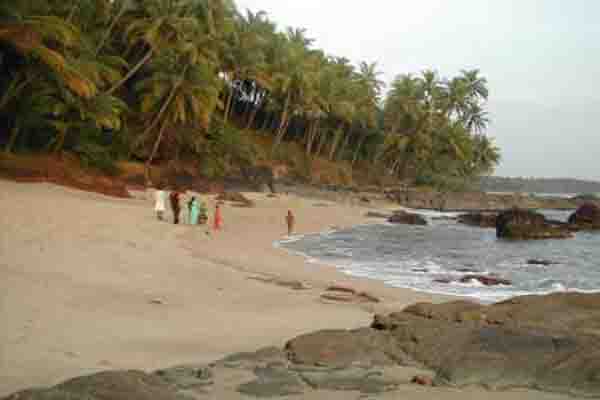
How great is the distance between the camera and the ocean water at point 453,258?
1218 centimetres

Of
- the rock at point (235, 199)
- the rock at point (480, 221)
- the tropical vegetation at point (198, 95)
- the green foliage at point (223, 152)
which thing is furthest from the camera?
the green foliage at point (223, 152)

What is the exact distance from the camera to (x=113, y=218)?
1530cm

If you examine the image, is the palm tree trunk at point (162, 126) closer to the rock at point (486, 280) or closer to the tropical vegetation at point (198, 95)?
the tropical vegetation at point (198, 95)

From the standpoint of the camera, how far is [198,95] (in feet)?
101

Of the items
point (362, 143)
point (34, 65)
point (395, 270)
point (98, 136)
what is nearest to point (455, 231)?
point (395, 270)

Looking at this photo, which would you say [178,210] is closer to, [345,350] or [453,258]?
[453,258]

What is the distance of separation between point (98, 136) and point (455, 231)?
19.0m

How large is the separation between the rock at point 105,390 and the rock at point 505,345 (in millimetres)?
1846

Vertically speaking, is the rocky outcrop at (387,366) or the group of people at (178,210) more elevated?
the rocky outcrop at (387,366)

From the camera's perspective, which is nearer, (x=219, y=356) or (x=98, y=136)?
(x=219, y=356)

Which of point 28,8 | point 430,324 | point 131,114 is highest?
point 28,8

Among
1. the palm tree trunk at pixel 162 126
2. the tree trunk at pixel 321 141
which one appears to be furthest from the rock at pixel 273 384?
the tree trunk at pixel 321 141

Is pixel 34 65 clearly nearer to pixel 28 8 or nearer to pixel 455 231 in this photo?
pixel 28 8

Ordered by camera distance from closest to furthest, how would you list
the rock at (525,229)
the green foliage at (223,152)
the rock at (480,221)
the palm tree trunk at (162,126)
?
the rock at (525,229), the palm tree trunk at (162,126), the rock at (480,221), the green foliage at (223,152)
